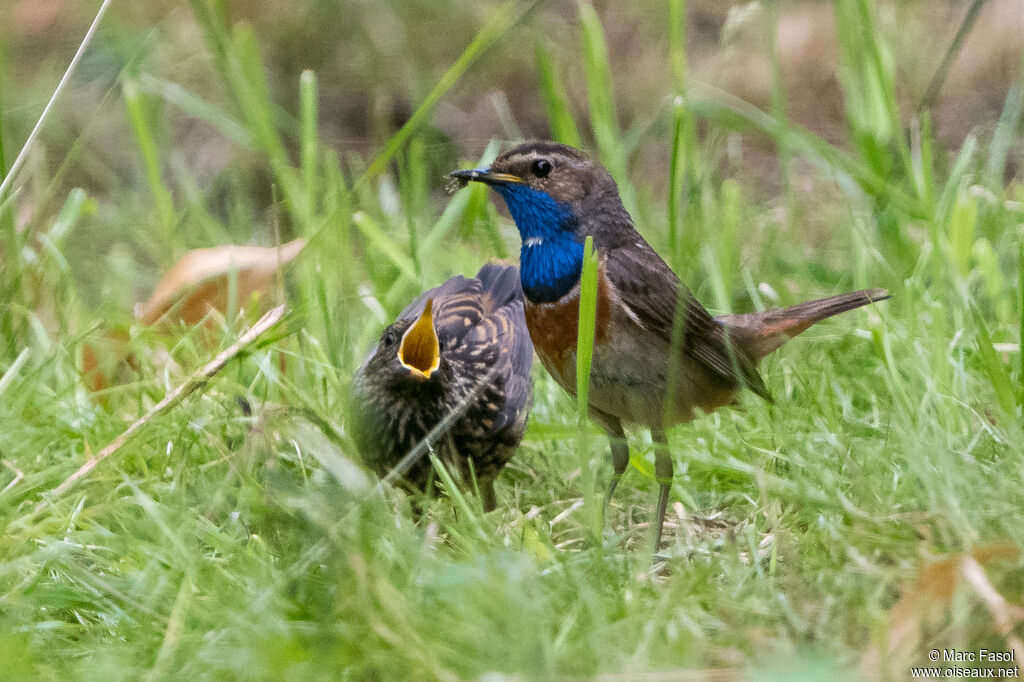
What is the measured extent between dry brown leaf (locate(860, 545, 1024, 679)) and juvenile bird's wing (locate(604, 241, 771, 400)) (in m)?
1.47

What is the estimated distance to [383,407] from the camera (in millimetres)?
3881

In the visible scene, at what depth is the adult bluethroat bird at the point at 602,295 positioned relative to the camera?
3.75 meters

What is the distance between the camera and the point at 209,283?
4.86 metres

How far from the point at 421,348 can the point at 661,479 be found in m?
1.04

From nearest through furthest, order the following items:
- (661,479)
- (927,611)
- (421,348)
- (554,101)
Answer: (927,611), (661,479), (421,348), (554,101)

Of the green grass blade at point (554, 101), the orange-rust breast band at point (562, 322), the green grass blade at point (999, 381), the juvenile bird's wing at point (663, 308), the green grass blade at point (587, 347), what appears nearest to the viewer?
the green grass blade at point (587, 347)

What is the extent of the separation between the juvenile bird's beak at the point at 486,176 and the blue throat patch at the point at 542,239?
1.0 inches

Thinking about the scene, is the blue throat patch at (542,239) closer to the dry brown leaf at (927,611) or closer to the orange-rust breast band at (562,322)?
the orange-rust breast band at (562,322)

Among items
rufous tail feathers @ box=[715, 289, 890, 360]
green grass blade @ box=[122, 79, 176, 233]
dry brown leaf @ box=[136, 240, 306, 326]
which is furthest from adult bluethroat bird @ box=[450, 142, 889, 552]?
green grass blade @ box=[122, 79, 176, 233]

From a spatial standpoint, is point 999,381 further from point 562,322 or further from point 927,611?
point 562,322

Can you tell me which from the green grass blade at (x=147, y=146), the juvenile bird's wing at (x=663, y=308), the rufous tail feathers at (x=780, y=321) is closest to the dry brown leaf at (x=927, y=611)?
the juvenile bird's wing at (x=663, y=308)

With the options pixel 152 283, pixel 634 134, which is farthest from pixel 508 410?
pixel 152 283

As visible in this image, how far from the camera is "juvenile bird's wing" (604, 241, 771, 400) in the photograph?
3.83m

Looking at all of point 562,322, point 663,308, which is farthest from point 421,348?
point 663,308
